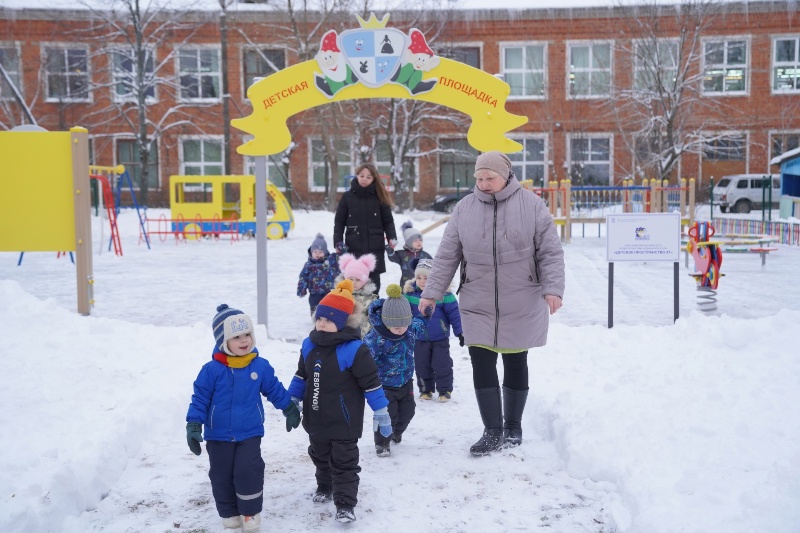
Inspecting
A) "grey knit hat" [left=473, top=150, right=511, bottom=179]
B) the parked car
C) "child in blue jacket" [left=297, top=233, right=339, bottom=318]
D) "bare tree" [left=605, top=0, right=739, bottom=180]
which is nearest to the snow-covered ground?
"child in blue jacket" [left=297, top=233, right=339, bottom=318]

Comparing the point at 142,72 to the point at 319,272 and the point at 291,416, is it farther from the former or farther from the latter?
the point at 291,416

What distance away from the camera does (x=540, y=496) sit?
4406mm

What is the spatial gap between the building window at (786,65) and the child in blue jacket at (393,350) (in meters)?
34.9

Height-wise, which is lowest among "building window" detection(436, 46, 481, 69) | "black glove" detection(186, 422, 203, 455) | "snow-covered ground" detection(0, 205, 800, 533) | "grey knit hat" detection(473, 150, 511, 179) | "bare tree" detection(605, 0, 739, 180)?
"snow-covered ground" detection(0, 205, 800, 533)

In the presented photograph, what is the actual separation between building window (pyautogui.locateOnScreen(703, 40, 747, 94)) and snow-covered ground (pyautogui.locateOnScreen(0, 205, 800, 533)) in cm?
3003

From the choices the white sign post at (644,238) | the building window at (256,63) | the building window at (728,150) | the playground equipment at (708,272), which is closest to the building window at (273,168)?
the building window at (256,63)

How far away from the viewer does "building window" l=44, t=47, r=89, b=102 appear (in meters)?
34.4

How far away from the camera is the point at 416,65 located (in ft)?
26.3

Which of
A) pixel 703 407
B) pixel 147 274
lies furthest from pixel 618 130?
pixel 703 407

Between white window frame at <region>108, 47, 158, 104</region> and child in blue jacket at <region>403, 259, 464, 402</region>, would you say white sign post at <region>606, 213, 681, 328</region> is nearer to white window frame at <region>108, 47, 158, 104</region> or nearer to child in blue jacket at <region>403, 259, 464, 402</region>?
child in blue jacket at <region>403, 259, 464, 402</region>

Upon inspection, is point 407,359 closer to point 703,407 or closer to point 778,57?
point 703,407

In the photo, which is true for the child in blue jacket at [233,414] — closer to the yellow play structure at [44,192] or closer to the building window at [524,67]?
the yellow play structure at [44,192]

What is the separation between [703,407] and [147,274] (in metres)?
11.7

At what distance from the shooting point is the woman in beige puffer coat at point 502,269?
190 inches
